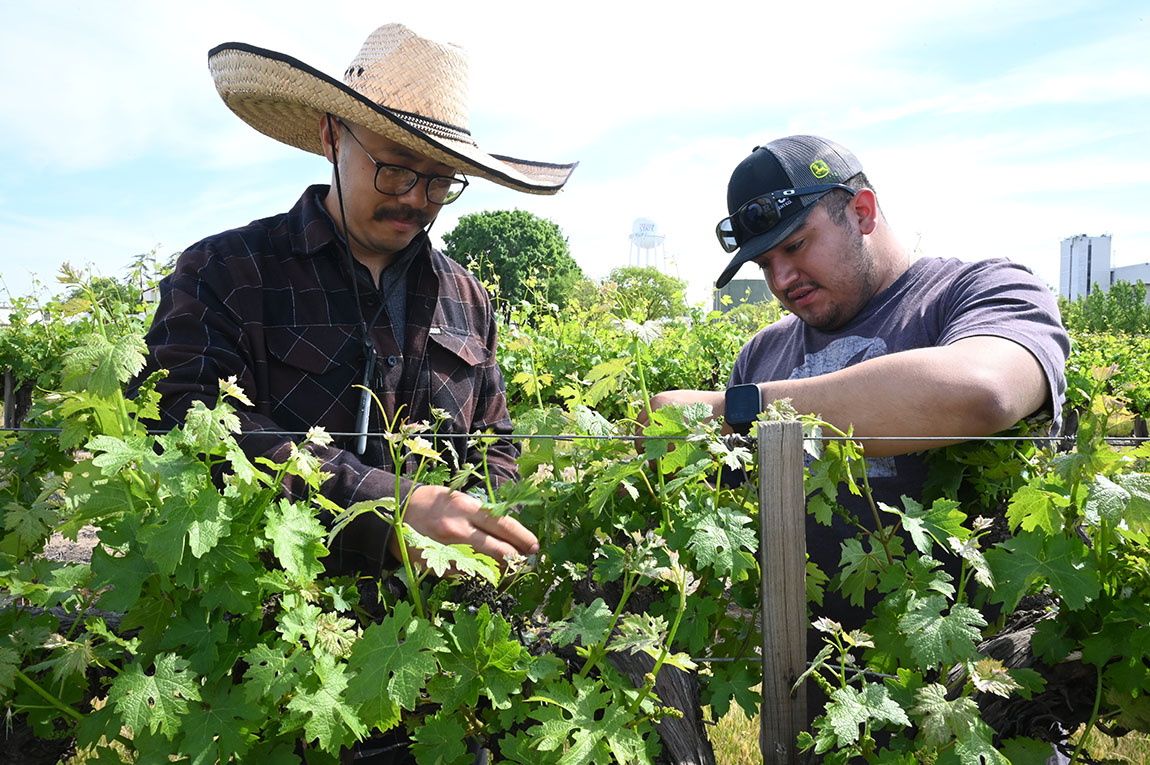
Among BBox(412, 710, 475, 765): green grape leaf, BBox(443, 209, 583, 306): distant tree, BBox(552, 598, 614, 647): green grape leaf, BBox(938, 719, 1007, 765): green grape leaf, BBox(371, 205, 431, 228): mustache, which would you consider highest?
BBox(443, 209, 583, 306): distant tree

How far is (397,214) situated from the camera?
7.91 feet

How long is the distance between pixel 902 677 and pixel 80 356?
148cm

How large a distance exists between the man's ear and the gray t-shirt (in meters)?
0.20

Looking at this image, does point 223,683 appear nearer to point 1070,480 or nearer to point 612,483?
point 612,483

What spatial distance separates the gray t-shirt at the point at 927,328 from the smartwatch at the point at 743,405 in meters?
0.41

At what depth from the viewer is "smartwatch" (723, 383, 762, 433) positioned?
1.69 metres

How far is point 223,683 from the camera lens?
1277 millimetres

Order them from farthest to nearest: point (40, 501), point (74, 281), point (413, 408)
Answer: point (413, 408)
point (40, 501)
point (74, 281)

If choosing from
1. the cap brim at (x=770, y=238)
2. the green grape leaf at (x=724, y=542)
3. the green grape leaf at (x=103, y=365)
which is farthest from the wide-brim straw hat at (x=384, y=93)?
the green grape leaf at (x=724, y=542)

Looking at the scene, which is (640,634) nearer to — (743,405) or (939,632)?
(939,632)

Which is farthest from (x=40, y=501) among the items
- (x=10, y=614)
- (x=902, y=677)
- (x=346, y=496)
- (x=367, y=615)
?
(x=902, y=677)

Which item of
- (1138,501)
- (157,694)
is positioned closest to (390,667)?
(157,694)

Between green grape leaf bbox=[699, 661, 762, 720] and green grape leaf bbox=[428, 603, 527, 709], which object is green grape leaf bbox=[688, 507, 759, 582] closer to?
green grape leaf bbox=[699, 661, 762, 720]

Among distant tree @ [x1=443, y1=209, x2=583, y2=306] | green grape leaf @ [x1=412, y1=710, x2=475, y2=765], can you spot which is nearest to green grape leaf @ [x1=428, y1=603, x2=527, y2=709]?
green grape leaf @ [x1=412, y1=710, x2=475, y2=765]
